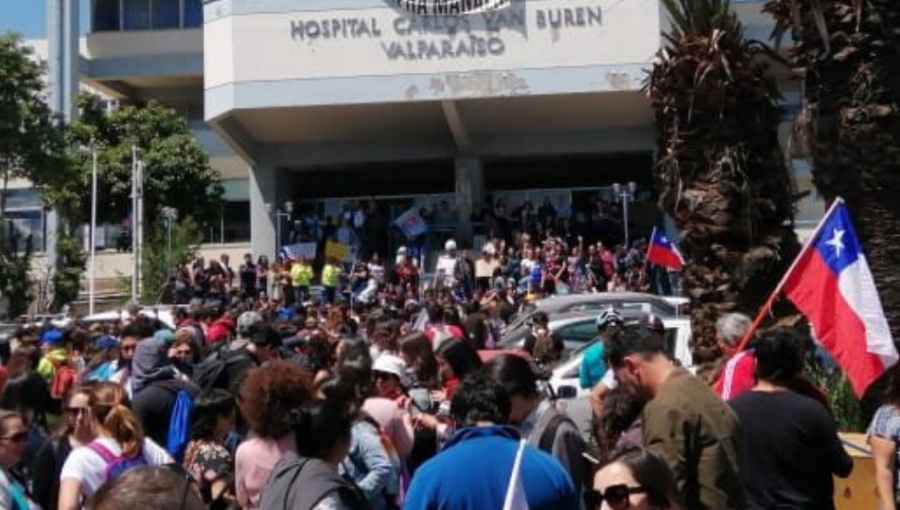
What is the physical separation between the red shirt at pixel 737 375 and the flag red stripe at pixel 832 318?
1.71ft

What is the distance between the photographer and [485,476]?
4352 millimetres

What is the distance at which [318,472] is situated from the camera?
457 centimetres

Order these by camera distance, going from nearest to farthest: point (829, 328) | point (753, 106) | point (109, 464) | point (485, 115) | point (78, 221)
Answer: point (109, 464), point (829, 328), point (753, 106), point (485, 115), point (78, 221)

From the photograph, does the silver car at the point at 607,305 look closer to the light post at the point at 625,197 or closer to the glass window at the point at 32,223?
the light post at the point at 625,197

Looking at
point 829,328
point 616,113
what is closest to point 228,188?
point 616,113

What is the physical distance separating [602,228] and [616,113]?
4340 millimetres

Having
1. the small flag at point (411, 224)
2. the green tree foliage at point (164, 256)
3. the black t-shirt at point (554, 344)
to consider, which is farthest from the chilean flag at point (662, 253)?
the small flag at point (411, 224)

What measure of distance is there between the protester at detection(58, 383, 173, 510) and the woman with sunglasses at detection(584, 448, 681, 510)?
104 inches

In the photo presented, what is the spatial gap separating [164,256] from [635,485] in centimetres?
3294

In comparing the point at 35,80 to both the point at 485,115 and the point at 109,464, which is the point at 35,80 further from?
the point at 109,464

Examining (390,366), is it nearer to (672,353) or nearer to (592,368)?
(592,368)

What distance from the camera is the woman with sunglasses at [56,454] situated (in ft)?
20.4

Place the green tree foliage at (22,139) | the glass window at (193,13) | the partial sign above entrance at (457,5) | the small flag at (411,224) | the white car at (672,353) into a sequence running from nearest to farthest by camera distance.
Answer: the white car at (672,353), the green tree foliage at (22,139), the partial sign above entrance at (457,5), the small flag at (411,224), the glass window at (193,13)

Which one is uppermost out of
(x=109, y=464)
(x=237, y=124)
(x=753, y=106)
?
(x=237, y=124)
